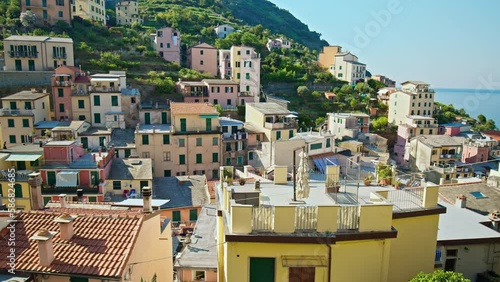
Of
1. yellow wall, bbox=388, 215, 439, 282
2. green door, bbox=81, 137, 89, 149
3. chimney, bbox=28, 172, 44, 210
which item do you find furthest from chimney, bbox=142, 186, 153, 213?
green door, bbox=81, 137, 89, 149

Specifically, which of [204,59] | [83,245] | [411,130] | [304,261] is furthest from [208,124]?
[411,130]

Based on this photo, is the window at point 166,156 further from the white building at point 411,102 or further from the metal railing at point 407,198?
the white building at point 411,102

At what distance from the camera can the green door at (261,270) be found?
7.93m

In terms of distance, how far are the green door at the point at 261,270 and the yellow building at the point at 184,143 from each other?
90.6ft

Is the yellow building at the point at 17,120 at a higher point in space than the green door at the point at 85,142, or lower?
higher

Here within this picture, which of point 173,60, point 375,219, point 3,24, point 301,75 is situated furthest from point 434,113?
point 3,24

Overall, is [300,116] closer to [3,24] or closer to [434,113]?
[434,113]

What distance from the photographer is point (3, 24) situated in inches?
2143

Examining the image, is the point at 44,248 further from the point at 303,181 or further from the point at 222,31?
the point at 222,31

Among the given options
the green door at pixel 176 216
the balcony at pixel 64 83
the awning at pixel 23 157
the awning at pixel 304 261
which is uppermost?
the balcony at pixel 64 83

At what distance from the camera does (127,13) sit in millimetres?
81938

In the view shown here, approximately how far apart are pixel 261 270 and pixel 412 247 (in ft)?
13.0

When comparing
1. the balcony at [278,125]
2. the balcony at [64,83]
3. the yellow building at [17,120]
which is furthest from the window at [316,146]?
the yellow building at [17,120]

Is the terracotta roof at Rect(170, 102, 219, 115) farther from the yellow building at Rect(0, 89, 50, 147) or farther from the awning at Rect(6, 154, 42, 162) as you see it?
the yellow building at Rect(0, 89, 50, 147)
